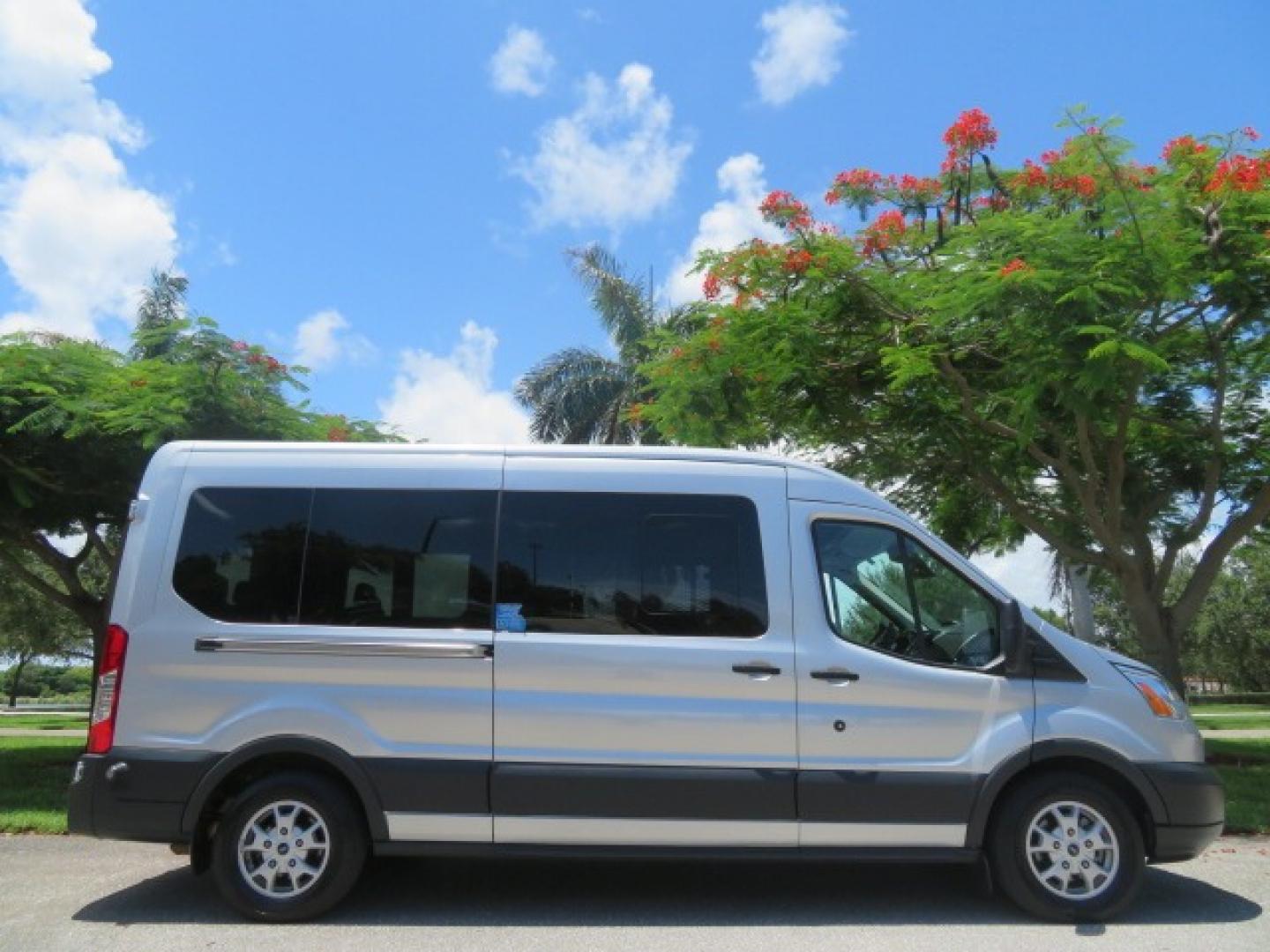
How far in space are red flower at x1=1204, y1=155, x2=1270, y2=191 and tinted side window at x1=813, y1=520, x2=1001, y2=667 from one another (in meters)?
6.21

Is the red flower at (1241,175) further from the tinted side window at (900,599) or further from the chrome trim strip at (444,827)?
the chrome trim strip at (444,827)

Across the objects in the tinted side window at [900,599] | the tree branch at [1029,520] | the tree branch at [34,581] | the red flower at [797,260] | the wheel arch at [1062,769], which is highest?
the red flower at [797,260]

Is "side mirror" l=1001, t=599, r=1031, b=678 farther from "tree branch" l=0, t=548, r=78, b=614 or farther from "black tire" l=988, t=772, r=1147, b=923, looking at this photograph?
"tree branch" l=0, t=548, r=78, b=614

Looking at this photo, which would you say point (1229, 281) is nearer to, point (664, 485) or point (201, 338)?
point (664, 485)

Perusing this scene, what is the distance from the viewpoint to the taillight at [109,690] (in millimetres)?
5805

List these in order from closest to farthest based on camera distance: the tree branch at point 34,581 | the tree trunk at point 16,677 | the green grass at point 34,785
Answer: the green grass at point 34,785
the tree branch at point 34,581
the tree trunk at point 16,677

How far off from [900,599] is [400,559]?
8.88 ft

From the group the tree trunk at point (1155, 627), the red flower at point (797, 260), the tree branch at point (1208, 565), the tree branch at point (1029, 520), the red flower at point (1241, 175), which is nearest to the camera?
the red flower at point (1241, 175)

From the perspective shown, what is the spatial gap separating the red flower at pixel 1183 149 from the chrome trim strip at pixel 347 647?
29.1 ft

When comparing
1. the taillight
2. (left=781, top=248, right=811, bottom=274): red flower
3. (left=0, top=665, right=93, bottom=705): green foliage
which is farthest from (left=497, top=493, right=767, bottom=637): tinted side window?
(left=0, top=665, right=93, bottom=705): green foliage

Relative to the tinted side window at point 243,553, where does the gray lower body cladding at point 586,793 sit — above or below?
below

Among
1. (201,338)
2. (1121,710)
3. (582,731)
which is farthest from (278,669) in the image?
(201,338)

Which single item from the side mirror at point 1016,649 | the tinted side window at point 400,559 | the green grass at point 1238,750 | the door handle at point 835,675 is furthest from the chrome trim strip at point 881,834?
the green grass at point 1238,750

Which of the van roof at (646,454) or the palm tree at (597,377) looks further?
the palm tree at (597,377)
